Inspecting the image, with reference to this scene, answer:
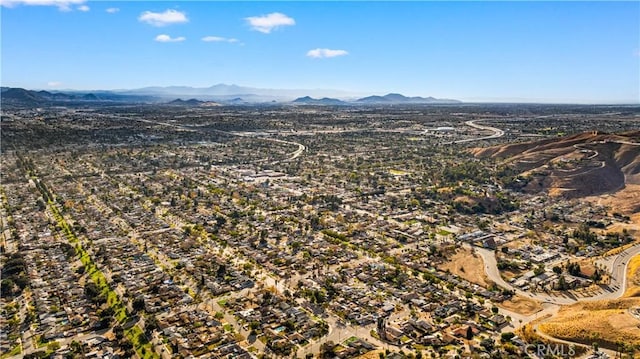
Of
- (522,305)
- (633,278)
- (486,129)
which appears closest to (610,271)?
(633,278)

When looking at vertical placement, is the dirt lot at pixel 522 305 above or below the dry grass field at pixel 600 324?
below

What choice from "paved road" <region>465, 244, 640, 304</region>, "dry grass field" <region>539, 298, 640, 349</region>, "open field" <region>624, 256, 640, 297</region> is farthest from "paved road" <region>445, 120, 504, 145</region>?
"dry grass field" <region>539, 298, 640, 349</region>

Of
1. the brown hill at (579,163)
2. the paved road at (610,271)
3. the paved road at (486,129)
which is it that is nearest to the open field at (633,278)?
the paved road at (610,271)

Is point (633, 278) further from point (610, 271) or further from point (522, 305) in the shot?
point (522, 305)

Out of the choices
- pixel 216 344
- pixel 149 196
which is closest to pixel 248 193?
pixel 149 196

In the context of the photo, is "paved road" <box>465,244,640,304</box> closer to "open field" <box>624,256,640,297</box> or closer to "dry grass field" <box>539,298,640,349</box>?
"open field" <box>624,256,640,297</box>

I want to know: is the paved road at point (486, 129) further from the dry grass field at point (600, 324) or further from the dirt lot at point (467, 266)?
the dry grass field at point (600, 324)
